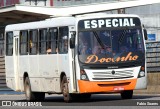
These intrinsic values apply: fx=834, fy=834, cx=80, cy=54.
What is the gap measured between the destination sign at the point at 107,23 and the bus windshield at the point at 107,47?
19 centimetres

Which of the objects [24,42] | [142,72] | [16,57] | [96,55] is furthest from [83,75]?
[16,57]

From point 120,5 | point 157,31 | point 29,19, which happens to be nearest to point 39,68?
point 29,19

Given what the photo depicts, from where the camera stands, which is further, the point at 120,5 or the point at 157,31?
the point at 157,31

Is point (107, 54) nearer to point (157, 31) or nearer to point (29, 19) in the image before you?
point (29, 19)

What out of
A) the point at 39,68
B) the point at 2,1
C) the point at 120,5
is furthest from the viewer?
the point at 2,1

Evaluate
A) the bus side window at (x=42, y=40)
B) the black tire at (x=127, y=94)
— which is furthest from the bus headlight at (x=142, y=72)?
the bus side window at (x=42, y=40)

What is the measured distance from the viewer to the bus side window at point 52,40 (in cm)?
2805

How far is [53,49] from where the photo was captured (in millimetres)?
28203

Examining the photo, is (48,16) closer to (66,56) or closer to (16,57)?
(16,57)

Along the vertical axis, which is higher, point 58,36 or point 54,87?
point 58,36

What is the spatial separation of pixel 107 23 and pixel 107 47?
90cm

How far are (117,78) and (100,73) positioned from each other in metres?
0.55

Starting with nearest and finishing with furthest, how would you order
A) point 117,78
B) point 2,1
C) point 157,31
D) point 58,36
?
1. point 117,78
2. point 58,36
3. point 2,1
4. point 157,31

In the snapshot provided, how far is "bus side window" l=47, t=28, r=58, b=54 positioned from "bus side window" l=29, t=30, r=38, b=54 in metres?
1.19
